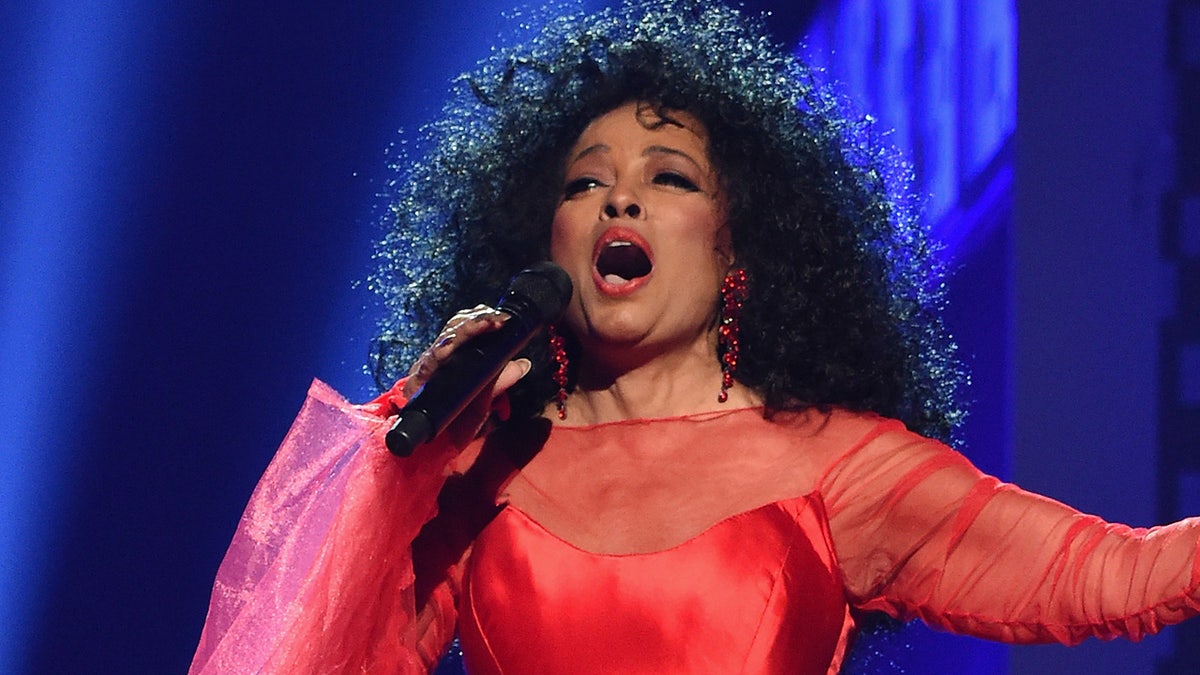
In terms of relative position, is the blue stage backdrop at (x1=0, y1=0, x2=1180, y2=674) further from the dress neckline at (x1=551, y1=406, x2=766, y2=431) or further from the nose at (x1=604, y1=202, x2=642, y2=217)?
the nose at (x1=604, y1=202, x2=642, y2=217)

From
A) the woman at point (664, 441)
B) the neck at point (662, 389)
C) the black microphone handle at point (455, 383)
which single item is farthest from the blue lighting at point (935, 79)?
the black microphone handle at point (455, 383)

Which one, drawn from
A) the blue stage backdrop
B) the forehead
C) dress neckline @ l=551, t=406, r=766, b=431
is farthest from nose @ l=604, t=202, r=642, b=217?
the blue stage backdrop

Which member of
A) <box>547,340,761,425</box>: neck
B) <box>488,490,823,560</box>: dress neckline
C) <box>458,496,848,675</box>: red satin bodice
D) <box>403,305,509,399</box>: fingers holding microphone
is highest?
<box>403,305,509,399</box>: fingers holding microphone

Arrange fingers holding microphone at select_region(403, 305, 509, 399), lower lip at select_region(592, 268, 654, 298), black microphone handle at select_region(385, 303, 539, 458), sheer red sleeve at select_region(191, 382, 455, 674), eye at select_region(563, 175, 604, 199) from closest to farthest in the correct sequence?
black microphone handle at select_region(385, 303, 539, 458)
fingers holding microphone at select_region(403, 305, 509, 399)
sheer red sleeve at select_region(191, 382, 455, 674)
lower lip at select_region(592, 268, 654, 298)
eye at select_region(563, 175, 604, 199)

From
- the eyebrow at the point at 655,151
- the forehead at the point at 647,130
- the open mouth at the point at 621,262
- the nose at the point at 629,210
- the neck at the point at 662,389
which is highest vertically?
the forehead at the point at 647,130

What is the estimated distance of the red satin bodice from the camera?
1.69m

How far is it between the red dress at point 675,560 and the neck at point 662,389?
6 centimetres

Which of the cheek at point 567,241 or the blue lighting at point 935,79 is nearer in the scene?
the cheek at point 567,241

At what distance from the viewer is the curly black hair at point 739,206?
195 cm

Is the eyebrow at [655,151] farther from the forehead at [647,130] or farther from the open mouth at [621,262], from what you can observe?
the open mouth at [621,262]

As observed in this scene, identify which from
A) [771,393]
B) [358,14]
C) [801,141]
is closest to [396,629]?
[771,393]

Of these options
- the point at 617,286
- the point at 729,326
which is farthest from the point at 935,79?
the point at 617,286

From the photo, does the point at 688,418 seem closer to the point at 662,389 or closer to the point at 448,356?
the point at 662,389

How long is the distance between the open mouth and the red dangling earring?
4.3 inches
